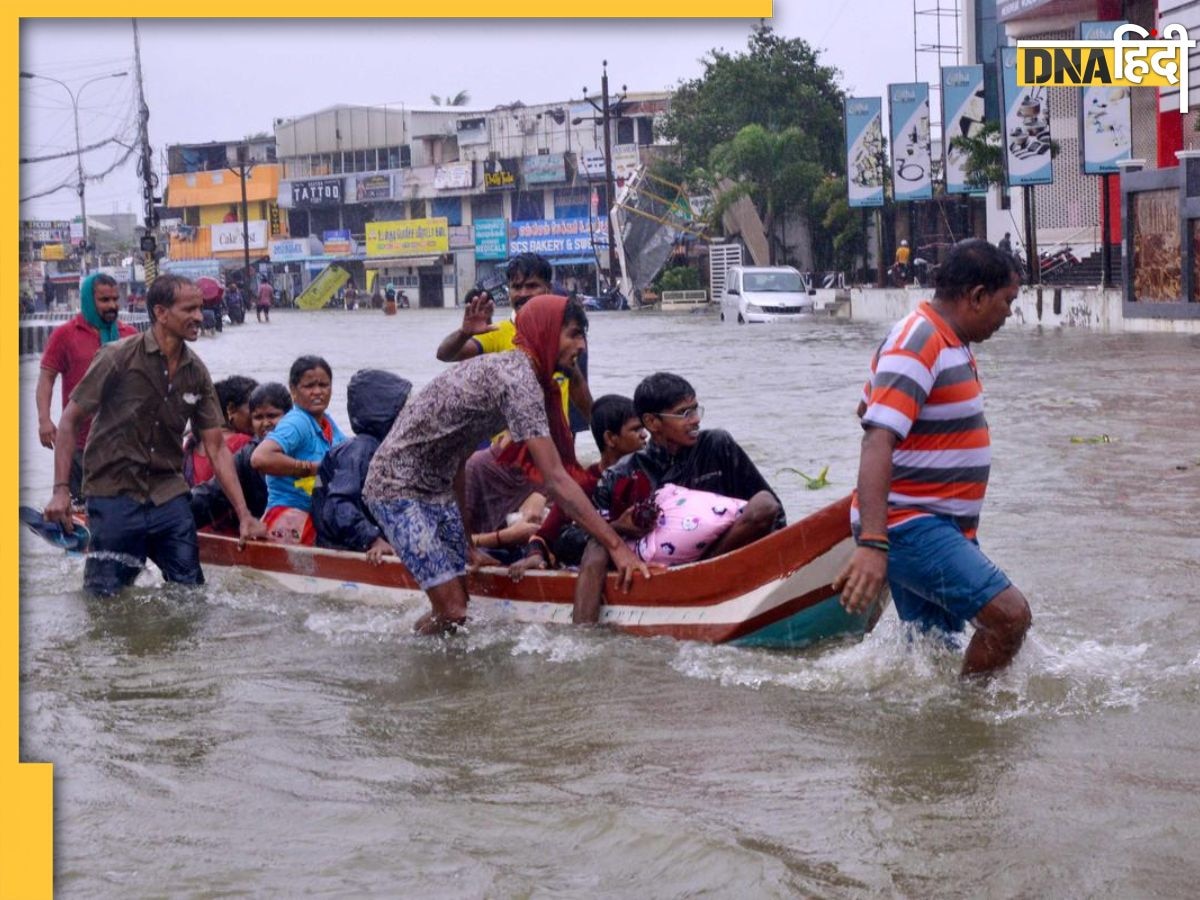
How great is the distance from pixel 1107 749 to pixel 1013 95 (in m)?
25.5

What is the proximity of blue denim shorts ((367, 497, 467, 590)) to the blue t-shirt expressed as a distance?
1.45m

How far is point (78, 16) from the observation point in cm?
200

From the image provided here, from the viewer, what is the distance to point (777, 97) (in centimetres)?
4819

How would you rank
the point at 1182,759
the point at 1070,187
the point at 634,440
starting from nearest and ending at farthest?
1. the point at 1182,759
2. the point at 634,440
3. the point at 1070,187

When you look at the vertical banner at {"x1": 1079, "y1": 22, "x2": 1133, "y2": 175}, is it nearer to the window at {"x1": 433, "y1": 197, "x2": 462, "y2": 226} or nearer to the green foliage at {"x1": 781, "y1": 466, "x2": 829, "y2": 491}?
the green foliage at {"x1": 781, "y1": 466, "x2": 829, "y2": 491}

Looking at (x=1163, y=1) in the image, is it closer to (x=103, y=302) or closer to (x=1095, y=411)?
(x=1095, y=411)

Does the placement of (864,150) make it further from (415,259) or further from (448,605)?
(415,259)

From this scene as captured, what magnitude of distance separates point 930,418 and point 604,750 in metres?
1.39

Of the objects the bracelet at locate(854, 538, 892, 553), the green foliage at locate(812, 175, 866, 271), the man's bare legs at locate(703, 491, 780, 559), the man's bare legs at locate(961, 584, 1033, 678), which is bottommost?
the man's bare legs at locate(961, 584, 1033, 678)

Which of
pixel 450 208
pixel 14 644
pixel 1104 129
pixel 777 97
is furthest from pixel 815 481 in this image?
pixel 450 208

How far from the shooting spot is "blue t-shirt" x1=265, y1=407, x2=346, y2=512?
6977 millimetres

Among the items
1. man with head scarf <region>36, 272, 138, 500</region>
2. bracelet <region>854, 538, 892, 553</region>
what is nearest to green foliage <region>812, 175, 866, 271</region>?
man with head scarf <region>36, 272, 138, 500</region>

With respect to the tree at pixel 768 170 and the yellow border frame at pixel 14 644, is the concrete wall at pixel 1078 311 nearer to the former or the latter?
the tree at pixel 768 170

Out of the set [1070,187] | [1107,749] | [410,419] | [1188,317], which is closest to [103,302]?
[410,419]
